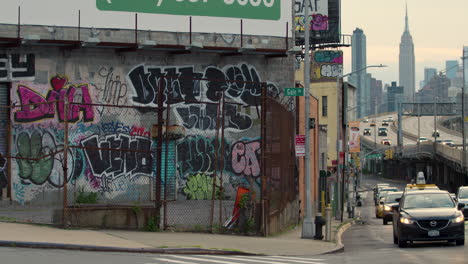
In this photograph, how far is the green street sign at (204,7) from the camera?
28562mm

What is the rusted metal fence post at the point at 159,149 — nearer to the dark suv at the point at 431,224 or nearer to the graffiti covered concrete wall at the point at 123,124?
the dark suv at the point at 431,224

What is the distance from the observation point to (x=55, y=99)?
88.7 ft

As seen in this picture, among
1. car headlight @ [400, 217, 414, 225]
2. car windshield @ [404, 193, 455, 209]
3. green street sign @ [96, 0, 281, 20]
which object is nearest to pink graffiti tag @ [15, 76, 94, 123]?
green street sign @ [96, 0, 281, 20]

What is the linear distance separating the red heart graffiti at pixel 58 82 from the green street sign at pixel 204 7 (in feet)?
9.22

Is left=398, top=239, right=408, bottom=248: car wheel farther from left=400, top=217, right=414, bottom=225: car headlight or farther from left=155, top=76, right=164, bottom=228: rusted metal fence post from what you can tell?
left=155, top=76, right=164, bottom=228: rusted metal fence post

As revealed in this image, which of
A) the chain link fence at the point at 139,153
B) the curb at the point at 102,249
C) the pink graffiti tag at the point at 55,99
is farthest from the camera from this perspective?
the pink graffiti tag at the point at 55,99

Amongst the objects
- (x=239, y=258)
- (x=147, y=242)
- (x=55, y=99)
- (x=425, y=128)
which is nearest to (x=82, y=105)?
(x=55, y=99)

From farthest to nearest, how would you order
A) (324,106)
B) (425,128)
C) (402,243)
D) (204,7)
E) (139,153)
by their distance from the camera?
(425,128) → (324,106) → (204,7) → (139,153) → (402,243)

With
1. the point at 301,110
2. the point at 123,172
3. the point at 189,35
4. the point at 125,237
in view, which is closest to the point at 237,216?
the point at 125,237

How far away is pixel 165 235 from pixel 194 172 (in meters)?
10.1

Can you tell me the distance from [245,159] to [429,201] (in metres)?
10.0

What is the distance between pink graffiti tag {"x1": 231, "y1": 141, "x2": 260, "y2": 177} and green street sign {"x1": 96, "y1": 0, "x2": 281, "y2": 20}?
4.74 metres

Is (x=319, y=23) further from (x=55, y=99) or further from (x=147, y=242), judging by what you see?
(x=147, y=242)

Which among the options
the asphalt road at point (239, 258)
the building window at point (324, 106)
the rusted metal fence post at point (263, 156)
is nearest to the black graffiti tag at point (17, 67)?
the rusted metal fence post at point (263, 156)
